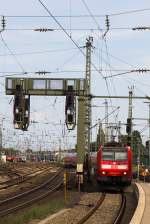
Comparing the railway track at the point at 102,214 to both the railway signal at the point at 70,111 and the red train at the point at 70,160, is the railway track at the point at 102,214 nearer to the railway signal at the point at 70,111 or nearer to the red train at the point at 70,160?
the railway signal at the point at 70,111

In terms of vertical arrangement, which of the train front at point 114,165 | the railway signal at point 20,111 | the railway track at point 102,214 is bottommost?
the railway track at point 102,214

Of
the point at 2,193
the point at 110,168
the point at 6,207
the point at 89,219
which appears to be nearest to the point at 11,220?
the point at 89,219

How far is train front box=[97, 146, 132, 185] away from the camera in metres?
36.2

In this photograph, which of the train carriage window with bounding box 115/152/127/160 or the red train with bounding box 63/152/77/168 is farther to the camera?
the red train with bounding box 63/152/77/168

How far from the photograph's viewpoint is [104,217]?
71.1 feet

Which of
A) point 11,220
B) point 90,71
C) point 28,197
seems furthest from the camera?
point 90,71

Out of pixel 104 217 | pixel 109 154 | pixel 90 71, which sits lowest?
pixel 104 217

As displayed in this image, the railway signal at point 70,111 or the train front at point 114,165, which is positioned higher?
the railway signal at point 70,111

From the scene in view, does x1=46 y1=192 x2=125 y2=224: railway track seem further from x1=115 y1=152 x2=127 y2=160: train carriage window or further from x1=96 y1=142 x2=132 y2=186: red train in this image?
x1=115 y1=152 x2=127 y2=160: train carriage window

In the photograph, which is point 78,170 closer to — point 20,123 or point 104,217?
point 20,123

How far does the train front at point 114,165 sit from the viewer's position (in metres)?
36.2

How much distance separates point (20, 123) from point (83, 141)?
18.7 feet

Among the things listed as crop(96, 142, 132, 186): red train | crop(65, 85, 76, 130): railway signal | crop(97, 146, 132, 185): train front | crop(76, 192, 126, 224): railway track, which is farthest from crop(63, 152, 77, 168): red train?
crop(76, 192, 126, 224): railway track

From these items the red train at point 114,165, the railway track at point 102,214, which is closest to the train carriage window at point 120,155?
the red train at point 114,165
